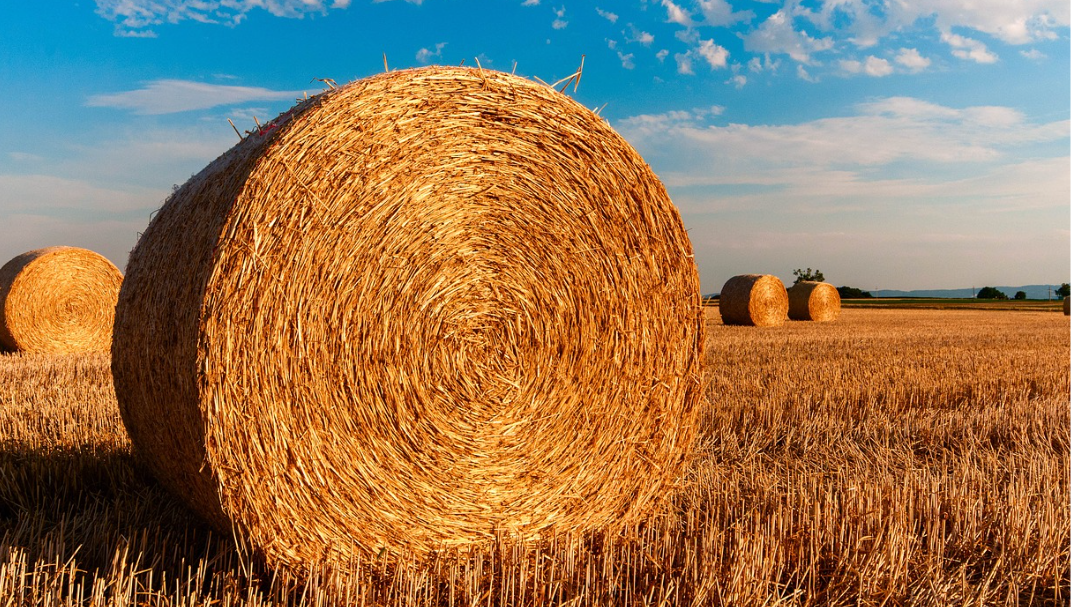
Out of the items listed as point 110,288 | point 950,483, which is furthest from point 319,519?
point 110,288

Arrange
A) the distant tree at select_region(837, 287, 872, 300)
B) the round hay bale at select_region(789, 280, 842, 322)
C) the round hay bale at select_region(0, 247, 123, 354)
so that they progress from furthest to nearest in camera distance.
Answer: the distant tree at select_region(837, 287, 872, 300)
the round hay bale at select_region(789, 280, 842, 322)
the round hay bale at select_region(0, 247, 123, 354)

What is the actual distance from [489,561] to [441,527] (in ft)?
0.92

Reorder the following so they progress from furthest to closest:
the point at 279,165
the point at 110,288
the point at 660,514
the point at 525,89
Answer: the point at 110,288 → the point at 660,514 → the point at 525,89 → the point at 279,165

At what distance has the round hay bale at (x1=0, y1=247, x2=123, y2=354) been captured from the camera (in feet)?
33.8

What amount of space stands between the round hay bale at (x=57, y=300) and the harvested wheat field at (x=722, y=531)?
14.1 ft

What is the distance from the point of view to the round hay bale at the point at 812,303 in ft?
70.4

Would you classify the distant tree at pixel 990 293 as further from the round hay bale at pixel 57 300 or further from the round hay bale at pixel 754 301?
the round hay bale at pixel 57 300

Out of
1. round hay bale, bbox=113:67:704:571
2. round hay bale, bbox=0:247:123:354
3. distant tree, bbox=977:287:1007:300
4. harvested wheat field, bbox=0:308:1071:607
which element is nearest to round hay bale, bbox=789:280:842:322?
harvested wheat field, bbox=0:308:1071:607

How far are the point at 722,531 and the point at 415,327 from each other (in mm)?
1746

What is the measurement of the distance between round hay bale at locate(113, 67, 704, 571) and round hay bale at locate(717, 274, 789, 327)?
46.9ft

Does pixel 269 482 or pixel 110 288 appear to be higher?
pixel 110 288

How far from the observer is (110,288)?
11102mm

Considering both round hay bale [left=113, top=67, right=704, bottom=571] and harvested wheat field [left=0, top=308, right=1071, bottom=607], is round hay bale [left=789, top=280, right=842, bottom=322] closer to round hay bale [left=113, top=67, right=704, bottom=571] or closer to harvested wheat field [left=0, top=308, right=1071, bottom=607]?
harvested wheat field [left=0, top=308, right=1071, bottom=607]

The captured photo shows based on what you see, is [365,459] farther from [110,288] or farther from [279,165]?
[110,288]
